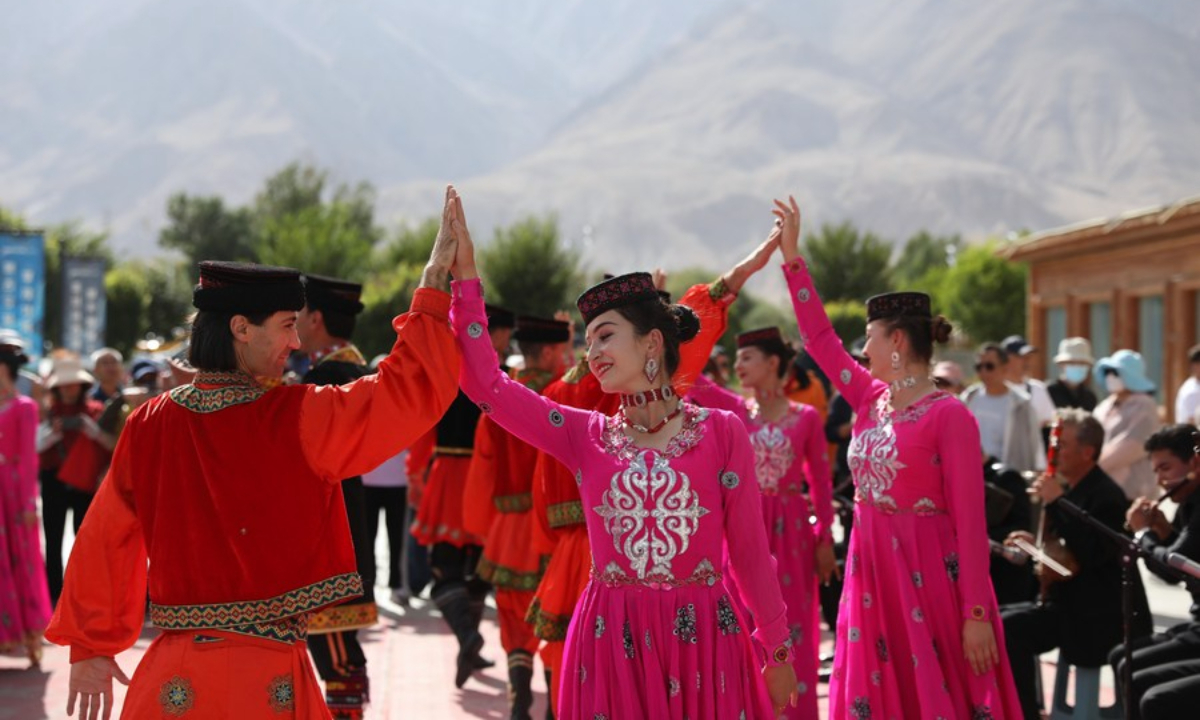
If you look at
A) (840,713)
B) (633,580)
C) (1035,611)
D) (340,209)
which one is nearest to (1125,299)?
(1035,611)

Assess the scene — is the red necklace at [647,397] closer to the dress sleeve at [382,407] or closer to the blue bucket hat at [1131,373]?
the dress sleeve at [382,407]

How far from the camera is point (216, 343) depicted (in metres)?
3.60

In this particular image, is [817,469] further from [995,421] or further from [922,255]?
[922,255]

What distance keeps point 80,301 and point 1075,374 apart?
18.3m

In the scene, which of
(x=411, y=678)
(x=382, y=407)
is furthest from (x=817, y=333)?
(x=411, y=678)

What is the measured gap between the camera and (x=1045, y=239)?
21156 millimetres

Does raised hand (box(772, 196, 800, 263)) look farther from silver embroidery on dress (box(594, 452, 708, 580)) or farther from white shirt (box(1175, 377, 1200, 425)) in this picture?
white shirt (box(1175, 377, 1200, 425))

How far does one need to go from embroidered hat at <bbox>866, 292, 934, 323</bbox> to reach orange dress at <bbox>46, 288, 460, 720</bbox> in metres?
2.46

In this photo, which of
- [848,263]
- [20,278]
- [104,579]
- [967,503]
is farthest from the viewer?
[848,263]

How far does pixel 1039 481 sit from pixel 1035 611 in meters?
0.64

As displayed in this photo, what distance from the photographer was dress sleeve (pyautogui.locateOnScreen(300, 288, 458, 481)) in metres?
3.48

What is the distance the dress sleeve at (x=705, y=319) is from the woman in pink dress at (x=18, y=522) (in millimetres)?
4971

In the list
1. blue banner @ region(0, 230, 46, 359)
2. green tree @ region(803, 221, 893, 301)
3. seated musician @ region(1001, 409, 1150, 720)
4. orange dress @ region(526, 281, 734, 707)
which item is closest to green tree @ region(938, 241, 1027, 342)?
green tree @ region(803, 221, 893, 301)

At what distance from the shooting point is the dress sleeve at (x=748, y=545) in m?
3.98
